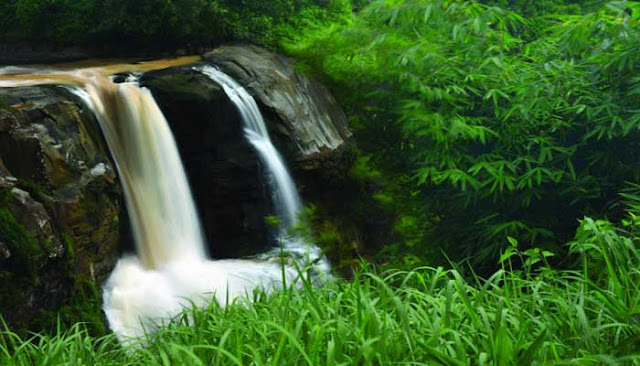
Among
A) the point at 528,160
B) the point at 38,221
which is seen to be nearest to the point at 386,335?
the point at 528,160

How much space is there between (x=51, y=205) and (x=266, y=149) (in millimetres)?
3131

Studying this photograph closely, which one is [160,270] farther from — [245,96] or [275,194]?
[245,96]

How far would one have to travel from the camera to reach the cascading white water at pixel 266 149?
25.4 feet

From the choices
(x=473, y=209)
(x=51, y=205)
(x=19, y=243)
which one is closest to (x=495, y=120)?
(x=473, y=209)

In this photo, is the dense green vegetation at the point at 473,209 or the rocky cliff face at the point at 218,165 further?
the rocky cliff face at the point at 218,165

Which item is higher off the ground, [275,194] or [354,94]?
[354,94]

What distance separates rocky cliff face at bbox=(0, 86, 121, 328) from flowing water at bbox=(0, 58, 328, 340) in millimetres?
295

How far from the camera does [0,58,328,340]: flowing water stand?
6.25 m

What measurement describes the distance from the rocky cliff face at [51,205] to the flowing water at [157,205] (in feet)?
0.97

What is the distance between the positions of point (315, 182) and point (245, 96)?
144cm

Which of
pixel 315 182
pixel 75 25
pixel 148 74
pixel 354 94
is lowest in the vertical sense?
pixel 315 182

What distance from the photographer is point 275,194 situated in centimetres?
778

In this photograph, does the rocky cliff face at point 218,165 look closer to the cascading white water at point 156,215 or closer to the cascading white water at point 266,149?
the cascading white water at point 266,149

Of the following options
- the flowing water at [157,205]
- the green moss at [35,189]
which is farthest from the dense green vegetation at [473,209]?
the flowing water at [157,205]
